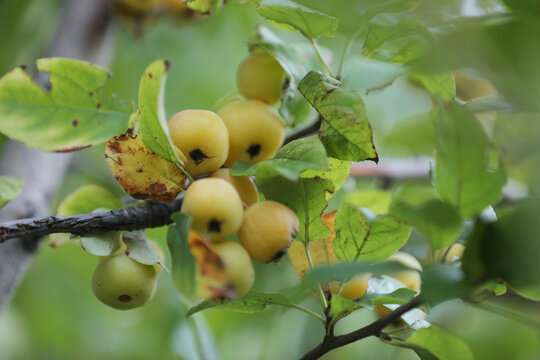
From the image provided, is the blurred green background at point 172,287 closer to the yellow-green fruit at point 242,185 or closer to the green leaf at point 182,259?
the yellow-green fruit at point 242,185

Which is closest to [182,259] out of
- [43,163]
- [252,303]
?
[252,303]

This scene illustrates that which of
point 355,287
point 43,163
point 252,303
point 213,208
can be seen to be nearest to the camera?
point 213,208

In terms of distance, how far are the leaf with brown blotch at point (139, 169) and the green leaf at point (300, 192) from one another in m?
0.11

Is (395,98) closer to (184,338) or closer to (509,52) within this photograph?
(184,338)

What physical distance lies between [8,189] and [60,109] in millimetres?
129

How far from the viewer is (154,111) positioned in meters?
0.55

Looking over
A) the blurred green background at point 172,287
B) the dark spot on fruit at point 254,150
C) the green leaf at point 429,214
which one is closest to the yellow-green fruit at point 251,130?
the dark spot on fruit at point 254,150

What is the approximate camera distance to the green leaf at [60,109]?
67 centimetres

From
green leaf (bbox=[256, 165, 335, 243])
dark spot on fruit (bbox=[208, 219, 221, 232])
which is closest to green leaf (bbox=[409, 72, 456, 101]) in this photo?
green leaf (bbox=[256, 165, 335, 243])

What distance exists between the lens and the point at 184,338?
45.7 inches

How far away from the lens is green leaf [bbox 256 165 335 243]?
59 cm

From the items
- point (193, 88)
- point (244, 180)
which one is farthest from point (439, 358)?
point (193, 88)

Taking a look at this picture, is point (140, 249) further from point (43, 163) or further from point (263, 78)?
point (43, 163)

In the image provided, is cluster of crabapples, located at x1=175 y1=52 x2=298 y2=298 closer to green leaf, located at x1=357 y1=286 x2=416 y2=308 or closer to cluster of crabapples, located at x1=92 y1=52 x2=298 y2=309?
cluster of crabapples, located at x1=92 y1=52 x2=298 y2=309
